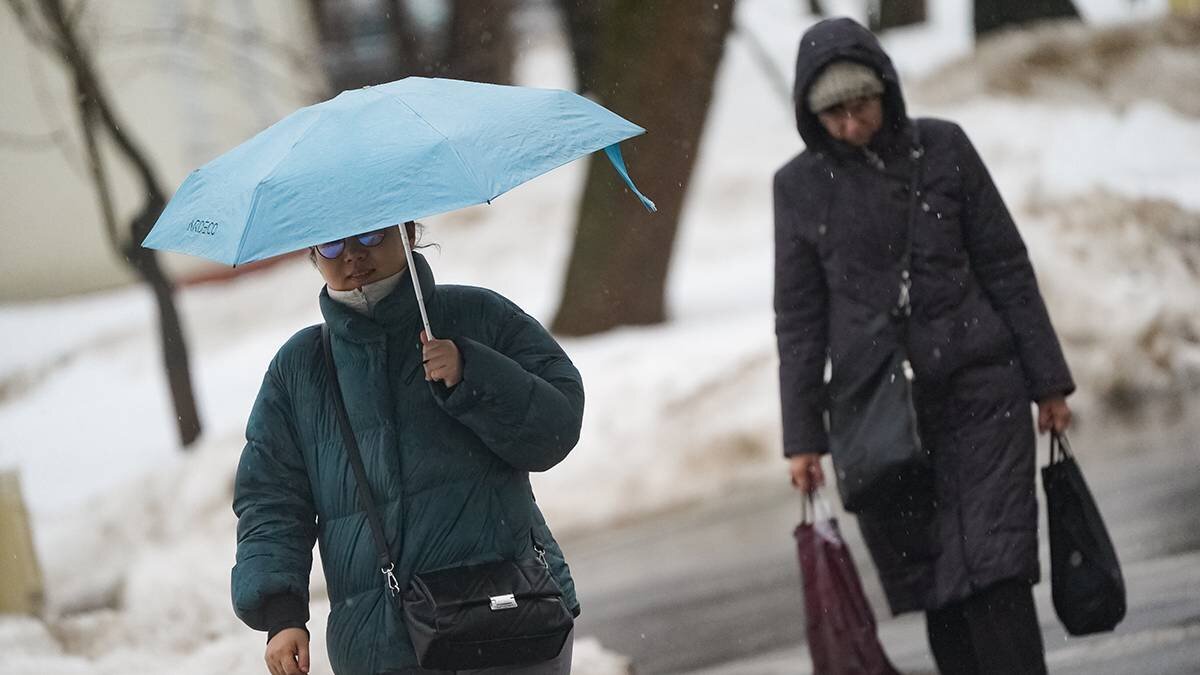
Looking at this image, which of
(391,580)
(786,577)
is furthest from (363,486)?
(786,577)

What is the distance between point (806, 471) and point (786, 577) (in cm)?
262

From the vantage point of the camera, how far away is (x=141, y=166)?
9.34m

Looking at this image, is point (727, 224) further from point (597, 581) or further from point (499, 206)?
point (597, 581)

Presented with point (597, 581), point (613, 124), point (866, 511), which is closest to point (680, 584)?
point (597, 581)

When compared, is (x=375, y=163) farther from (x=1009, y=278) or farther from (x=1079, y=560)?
(x=1079, y=560)

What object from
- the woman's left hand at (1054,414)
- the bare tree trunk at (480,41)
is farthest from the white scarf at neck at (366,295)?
the bare tree trunk at (480,41)

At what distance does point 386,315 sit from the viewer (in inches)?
130

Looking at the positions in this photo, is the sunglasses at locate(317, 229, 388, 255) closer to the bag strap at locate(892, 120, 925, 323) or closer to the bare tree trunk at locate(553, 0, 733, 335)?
the bag strap at locate(892, 120, 925, 323)

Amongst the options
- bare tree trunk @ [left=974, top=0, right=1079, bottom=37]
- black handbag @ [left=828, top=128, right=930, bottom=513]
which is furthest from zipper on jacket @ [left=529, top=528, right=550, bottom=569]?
bare tree trunk @ [left=974, top=0, right=1079, bottom=37]

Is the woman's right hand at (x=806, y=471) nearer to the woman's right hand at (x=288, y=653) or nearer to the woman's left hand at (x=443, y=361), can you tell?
the woman's left hand at (x=443, y=361)

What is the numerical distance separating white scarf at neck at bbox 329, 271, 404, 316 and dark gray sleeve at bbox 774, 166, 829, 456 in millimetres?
1532

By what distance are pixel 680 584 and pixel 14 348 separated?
6.21m

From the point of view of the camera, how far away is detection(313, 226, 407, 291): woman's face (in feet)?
10.8

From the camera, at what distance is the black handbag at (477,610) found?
310 cm
